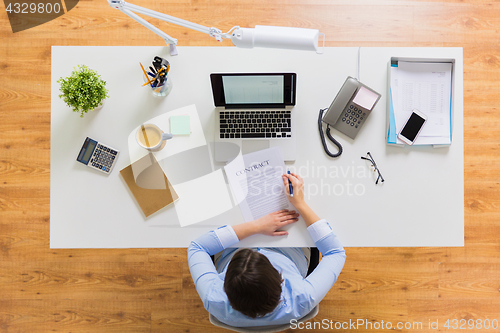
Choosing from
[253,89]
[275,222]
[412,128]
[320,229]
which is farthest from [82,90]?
[412,128]

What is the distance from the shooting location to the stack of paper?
113 cm

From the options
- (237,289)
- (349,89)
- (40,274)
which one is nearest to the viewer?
(237,289)

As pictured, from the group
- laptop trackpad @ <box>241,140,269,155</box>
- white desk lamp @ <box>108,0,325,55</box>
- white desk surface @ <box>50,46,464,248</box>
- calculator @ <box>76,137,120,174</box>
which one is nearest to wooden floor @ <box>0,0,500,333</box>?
white desk surface @ <box>50,46,464,248</box>

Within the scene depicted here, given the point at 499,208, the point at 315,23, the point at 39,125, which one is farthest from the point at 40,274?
the point at 499,208

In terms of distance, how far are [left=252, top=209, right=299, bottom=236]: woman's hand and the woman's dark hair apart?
0.72 feet

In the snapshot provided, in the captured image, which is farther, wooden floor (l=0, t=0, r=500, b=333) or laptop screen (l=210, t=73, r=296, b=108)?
wooden floor (l=0, t=0, r=500, b=333)

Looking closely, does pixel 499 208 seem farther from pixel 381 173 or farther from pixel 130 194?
pixel 130 194

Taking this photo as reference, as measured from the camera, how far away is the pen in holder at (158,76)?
1.09 metres

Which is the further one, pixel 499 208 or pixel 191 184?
pixel 499 208

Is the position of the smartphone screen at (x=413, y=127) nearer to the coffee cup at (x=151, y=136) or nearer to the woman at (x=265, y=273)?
the woman at (x=265, y=273)

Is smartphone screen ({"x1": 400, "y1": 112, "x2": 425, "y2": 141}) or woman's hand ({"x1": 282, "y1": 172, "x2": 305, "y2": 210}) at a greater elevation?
smartphone screen ({"x1": 400, "y1": 112, "x2": 425, "y2": 141})

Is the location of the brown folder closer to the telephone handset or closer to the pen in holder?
the pen in holder

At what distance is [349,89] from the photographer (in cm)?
113

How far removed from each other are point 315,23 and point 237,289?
154 cm
